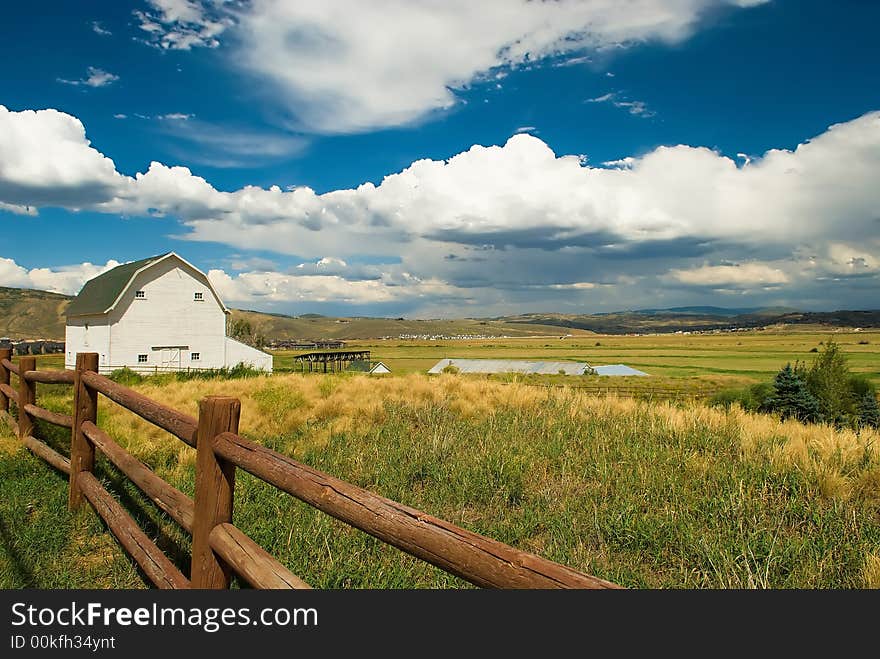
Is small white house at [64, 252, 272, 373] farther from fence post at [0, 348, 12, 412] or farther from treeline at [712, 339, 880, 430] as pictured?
treeline at [712, 339, 880, 430]

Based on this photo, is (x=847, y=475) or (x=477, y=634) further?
(x=847, y=475)

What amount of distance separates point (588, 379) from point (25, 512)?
183 ft

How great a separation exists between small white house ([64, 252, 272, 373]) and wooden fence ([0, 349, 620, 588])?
2929 centimetres

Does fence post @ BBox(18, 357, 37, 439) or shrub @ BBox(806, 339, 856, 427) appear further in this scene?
shrub @ BBox(806, 339, 856, 427)

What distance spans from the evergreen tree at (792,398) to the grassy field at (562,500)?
2623 centimetres

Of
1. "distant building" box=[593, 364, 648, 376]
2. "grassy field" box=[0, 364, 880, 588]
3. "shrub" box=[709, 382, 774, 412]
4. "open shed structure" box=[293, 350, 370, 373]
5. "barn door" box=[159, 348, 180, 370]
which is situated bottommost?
"distant building" box=[593, 364, 648, 376]

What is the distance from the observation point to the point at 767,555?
4359mm

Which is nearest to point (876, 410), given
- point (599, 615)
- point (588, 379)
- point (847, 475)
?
point (588, 379)

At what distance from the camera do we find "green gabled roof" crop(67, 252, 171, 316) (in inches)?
1270

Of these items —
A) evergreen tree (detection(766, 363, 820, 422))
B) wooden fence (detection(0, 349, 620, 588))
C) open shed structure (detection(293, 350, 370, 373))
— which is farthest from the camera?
open shed structure (detection(293, 350, 370, 373))

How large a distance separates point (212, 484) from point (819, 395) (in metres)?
43.8

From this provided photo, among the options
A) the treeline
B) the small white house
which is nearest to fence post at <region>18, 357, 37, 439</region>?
the small white house

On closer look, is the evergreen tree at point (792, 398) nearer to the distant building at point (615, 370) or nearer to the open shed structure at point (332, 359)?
the open shed structure at point (332, 359)

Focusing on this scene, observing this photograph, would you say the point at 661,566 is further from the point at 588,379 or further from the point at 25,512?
the point at 588,379
